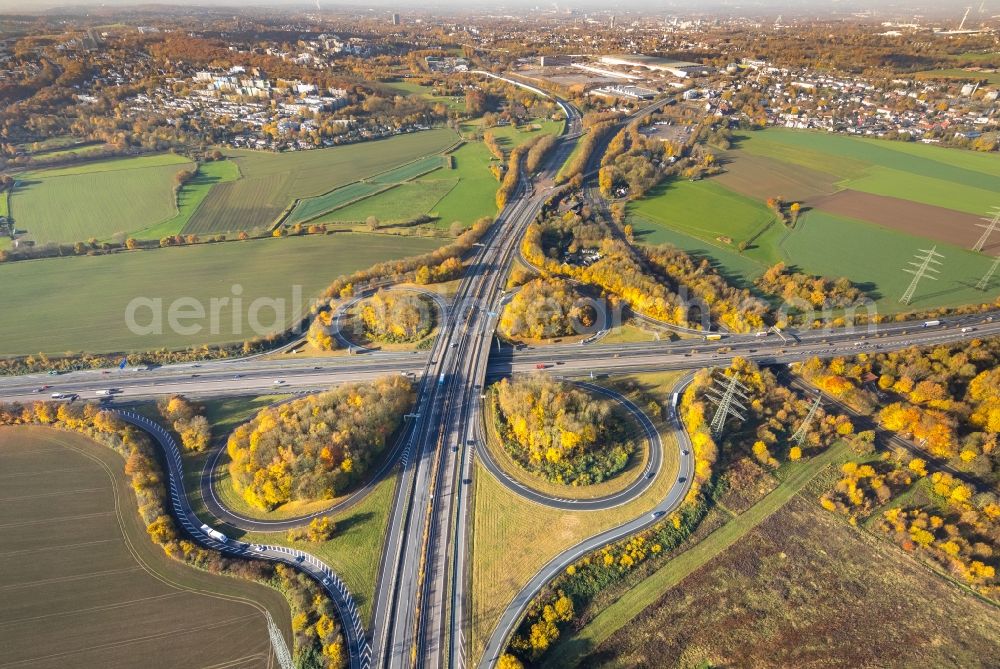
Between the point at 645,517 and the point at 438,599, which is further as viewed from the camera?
the point at 645,517

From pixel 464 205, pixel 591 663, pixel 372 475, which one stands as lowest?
pixel 591 663

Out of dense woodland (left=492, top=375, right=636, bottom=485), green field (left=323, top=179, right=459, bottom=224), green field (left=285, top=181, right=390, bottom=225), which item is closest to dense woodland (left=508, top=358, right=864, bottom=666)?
dense woodland (left=492, top=375, right=636, bottom=485)

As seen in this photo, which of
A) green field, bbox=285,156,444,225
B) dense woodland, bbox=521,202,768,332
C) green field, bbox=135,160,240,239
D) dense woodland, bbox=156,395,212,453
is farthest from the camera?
green field, bbox=285,156,444,225

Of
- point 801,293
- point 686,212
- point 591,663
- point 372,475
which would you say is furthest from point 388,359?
point 686,212

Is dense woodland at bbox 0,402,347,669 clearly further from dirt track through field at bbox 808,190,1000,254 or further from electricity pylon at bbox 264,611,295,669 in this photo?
dirt track through field at bbox 808,190,1000,254

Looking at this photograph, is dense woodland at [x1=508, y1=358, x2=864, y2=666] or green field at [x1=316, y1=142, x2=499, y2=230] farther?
green field at [x1=316, y1=142, x2=499, y2=230]

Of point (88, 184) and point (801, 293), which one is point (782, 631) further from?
point (88, 184)

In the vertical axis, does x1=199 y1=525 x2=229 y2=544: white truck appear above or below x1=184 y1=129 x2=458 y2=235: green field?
below
